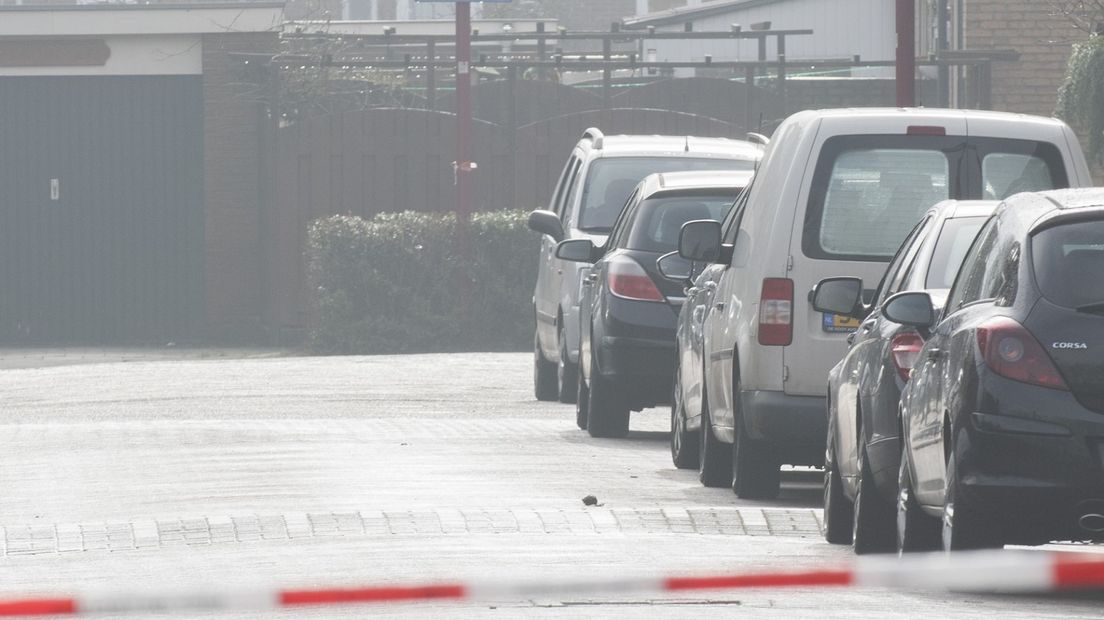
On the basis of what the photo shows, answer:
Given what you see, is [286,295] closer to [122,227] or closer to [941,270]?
[122,227]

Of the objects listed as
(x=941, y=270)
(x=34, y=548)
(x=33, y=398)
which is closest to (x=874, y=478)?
(x=941, y=270)

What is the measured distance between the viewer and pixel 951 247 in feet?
30.4

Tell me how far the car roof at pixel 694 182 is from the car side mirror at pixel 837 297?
4708mm

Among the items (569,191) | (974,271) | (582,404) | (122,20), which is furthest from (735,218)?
(122,20)

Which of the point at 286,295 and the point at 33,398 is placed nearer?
the point at 33,398

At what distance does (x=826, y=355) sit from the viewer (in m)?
10.7

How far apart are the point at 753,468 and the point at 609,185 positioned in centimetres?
628

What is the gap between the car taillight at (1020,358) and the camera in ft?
23.5

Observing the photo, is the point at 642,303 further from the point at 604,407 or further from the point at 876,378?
the point at 876,378

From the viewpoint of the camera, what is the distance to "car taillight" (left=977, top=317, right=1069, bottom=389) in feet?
23.5

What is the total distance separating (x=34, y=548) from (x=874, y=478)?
337cm

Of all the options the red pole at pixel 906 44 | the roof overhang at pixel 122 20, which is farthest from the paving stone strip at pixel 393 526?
the roof overhang at pixel 122 20

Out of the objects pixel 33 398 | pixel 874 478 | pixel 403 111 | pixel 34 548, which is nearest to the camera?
pixel 874 478

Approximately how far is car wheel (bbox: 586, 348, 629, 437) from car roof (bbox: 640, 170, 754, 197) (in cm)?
108
